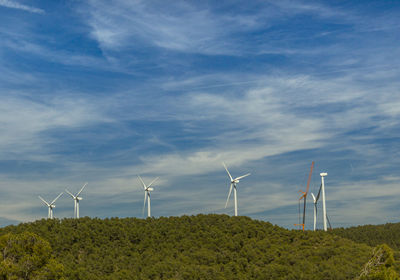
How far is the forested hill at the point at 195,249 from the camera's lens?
7200cm

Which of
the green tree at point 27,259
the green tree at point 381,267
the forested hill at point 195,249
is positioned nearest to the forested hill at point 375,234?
the forested hill at point 195,249

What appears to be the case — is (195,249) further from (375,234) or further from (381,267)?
(375,234)

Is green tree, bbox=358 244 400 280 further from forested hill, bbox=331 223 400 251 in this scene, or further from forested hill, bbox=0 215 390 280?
forested hill, bbox=331 223 400 251

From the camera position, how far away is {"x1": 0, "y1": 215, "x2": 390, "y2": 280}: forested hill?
72000 millimetres

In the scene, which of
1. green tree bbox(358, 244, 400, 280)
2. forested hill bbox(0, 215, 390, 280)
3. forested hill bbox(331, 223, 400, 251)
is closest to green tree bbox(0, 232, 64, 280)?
forested hill bbox(0, 215, 390, 280)

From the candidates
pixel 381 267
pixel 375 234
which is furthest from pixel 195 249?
pixel 375 234

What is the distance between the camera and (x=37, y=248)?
62.4 m

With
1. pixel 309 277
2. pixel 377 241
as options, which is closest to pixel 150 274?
pixel 309 277

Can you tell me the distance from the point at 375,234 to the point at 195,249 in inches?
3253

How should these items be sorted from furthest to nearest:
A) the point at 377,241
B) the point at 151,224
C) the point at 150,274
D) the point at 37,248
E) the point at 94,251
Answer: the point at 377,241 < the point at 151,224 < the point at 94,251 < the point at 150,274 < the point at 37,248

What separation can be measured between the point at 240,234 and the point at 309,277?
25393mm

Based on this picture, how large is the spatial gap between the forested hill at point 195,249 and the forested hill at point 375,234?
55.7m

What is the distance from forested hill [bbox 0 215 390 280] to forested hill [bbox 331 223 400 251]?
2191 inches

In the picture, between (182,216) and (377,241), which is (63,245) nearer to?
(182,216)
